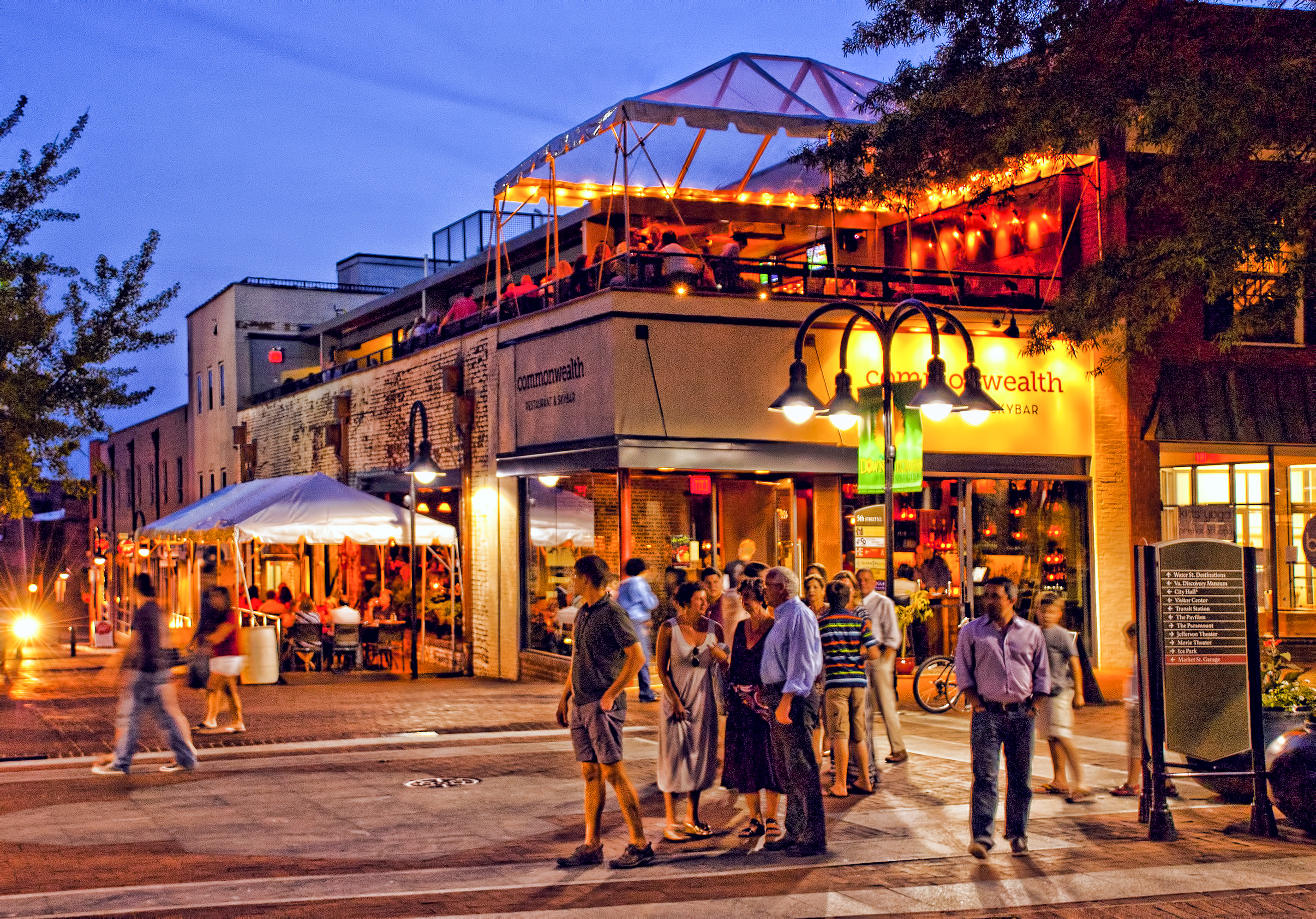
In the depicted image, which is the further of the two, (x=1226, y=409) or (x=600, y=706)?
(x=1226, y=409)

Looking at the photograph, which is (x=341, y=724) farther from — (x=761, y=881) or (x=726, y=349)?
(x=761, y=881)

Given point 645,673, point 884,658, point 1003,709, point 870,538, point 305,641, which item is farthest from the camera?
point 305,641

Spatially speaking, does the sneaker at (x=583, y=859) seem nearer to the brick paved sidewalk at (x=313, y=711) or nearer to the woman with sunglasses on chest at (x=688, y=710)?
the woman with sunglasses on chest at (x=688, y=710)

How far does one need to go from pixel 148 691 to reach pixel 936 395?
753 cm

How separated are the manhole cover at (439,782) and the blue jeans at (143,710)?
1934mm

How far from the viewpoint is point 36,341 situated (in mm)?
23031

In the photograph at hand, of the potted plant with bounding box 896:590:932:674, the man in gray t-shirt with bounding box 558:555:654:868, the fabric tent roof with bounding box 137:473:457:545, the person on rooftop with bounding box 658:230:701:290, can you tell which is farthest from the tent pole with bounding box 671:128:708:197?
the man in gray t-shirt with bounding box 558:555:654:868

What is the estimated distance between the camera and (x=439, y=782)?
12.1m

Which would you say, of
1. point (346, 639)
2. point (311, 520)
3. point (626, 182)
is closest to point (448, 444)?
point (311, 520)

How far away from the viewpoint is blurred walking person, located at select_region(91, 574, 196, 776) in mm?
12016

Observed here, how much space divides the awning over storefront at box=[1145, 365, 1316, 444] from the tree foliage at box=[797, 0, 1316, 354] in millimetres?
1066

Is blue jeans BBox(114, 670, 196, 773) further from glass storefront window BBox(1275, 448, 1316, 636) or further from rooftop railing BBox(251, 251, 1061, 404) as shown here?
glass storefront window BBox(1275, 448, 1316, 636)

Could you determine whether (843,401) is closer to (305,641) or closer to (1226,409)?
(1226,409)

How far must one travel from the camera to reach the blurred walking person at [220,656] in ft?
46.2
